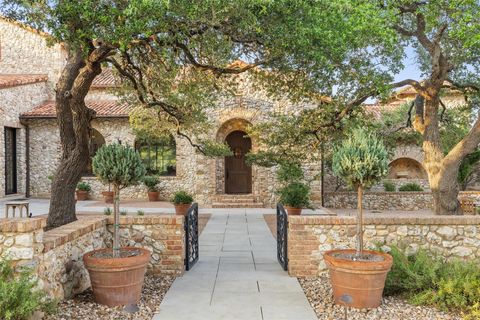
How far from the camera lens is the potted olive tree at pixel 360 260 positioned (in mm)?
4785

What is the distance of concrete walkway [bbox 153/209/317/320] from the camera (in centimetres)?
468

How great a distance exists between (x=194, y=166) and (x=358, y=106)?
9.75 metres

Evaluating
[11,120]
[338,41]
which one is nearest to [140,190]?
[11,120]

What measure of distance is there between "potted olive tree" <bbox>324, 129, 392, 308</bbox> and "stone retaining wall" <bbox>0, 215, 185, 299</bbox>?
2426 mm

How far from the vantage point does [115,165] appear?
5211 millimetres

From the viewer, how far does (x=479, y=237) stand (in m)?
5.94

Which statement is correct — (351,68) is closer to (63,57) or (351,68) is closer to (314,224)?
(314,224)

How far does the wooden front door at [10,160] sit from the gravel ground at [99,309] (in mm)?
13662

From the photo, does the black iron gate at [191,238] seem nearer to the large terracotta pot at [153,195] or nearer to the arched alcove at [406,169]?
the large terracotta pot at [153,195]

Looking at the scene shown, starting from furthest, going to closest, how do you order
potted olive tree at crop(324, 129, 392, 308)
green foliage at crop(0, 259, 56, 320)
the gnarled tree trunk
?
the gnarled tree trunk < potted olive tree at crop(324, 129, 392, 308) < green foliage at crop(0, 259, 56, 320)

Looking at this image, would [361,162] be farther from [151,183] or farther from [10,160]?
[10,160]

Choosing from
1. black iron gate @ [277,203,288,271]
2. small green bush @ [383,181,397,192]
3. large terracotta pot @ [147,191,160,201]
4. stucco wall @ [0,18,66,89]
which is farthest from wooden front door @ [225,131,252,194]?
black iron gate @ [277,203,288,271]

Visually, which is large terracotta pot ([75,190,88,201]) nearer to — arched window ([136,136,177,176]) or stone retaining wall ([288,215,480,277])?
arched window ([136,136,177,176])

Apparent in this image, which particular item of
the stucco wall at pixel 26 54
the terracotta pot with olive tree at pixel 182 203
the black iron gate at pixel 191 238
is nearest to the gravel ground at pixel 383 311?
the black iron gate at pixel 191 238
